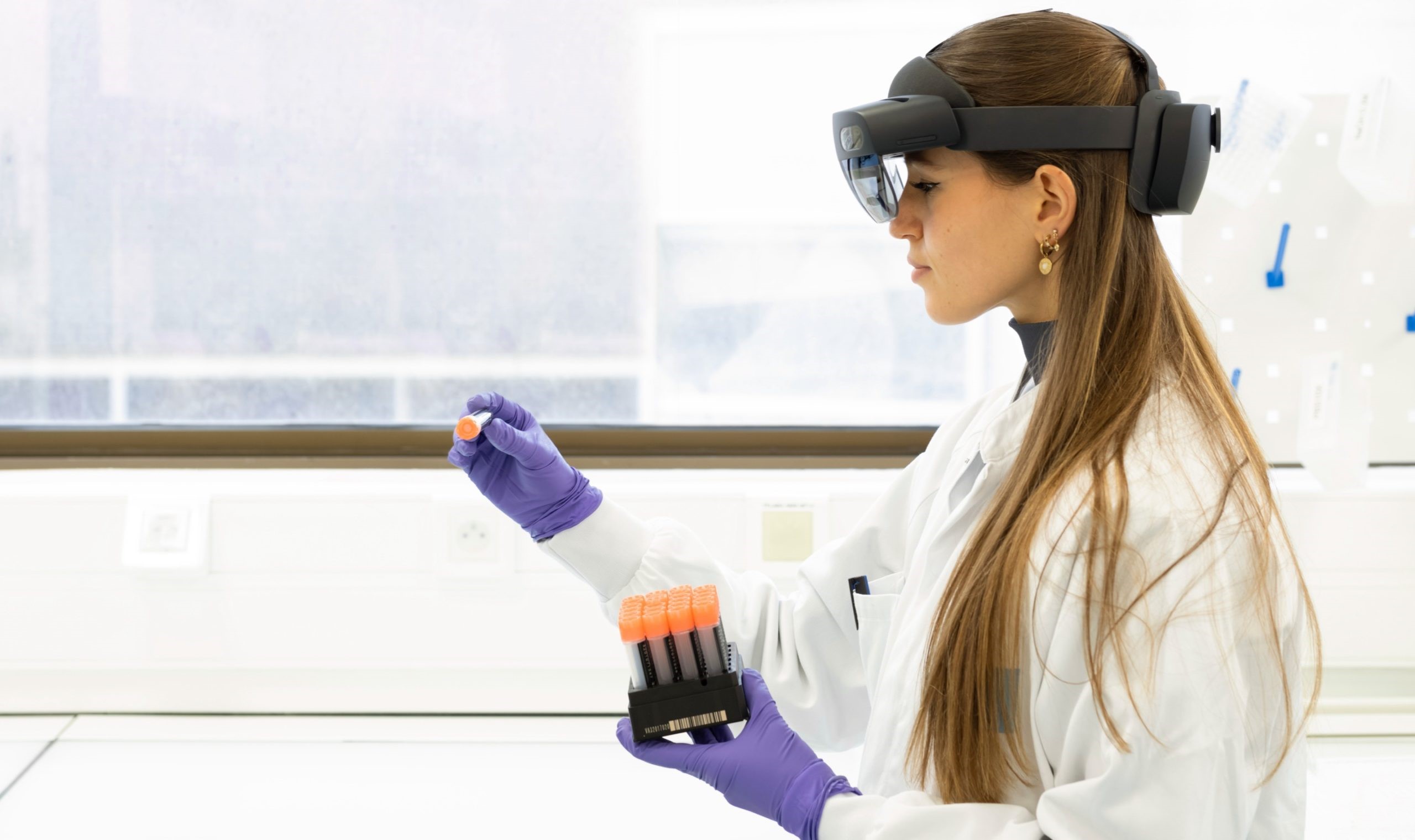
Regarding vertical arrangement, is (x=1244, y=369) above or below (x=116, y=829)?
above

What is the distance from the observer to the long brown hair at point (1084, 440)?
67cm

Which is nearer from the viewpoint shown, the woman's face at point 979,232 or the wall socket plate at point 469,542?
the woman's face at point 979,232

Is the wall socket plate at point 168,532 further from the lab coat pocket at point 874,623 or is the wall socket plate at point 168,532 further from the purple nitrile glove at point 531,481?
the lab coat pocket at point 874,623

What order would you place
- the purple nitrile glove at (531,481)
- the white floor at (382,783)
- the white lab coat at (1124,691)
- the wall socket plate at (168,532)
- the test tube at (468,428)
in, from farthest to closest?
1. the wall socket plate at (168,532)
2. the white floor at (382,783)
3. the purple nitrile glove at (531,481)
4. the test tube at (468,428)
5. the white lab coat at (1124,691)

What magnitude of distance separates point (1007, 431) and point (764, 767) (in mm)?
355

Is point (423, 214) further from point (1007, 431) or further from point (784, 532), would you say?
point (1007, 431)

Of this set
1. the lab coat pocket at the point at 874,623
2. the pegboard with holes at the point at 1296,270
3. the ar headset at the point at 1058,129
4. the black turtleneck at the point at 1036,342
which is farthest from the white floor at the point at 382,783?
the ar headset at the point at 1058,129

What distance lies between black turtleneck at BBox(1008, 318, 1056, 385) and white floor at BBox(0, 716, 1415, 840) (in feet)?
2.23

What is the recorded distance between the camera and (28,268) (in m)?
1.62

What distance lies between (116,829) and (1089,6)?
1.85m

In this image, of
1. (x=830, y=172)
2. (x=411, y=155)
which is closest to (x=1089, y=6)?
(x=830, y=172)

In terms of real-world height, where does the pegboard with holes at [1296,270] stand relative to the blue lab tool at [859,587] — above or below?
above

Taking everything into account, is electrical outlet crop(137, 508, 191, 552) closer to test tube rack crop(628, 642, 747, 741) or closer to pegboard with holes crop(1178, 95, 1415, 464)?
test tube rack crop(628, 642, 747, 741)

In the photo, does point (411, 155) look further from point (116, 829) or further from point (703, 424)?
point (116, 829)
